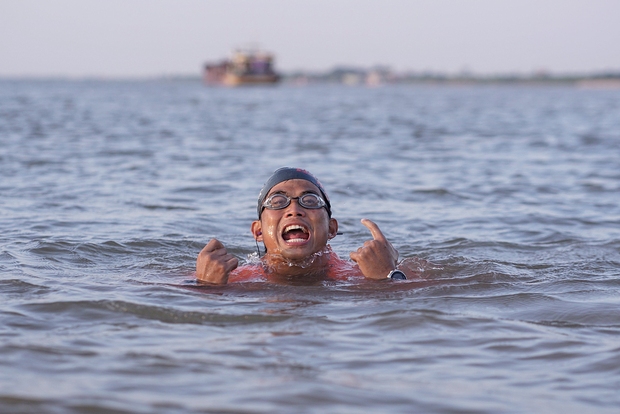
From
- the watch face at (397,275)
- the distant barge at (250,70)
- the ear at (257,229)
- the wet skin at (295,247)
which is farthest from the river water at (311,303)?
the distant barge at (250,70)

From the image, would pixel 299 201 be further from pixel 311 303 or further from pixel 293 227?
pixel 311 303

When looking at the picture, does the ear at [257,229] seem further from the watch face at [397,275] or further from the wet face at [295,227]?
the watch face at [397,275]

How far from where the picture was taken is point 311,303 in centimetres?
588

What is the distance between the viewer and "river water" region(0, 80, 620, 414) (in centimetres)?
409

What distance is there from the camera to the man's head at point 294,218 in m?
6.25

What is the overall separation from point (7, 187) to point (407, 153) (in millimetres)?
9790

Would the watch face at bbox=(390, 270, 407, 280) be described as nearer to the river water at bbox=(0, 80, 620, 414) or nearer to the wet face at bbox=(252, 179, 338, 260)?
the river water at bbox=(0, 80, 620, 414)

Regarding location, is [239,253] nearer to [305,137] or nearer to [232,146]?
[232,146]

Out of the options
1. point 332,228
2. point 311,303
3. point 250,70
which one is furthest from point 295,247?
point 250,70

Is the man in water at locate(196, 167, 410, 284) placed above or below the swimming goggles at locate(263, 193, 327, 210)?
below

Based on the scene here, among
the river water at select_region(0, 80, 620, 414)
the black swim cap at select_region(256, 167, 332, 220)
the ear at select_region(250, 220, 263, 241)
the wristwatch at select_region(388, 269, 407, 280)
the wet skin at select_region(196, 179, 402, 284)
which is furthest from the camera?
the ear at select_region(250, 220, 263, 241)

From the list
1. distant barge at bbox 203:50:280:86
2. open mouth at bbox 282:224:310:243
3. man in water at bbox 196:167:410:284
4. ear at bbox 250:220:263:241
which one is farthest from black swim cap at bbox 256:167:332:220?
distant barge at bbox 203:50:280:86

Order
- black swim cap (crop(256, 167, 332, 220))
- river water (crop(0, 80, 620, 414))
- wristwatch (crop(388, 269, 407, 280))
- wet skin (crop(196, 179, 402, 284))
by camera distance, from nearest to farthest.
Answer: river water (crop(0, 80, 620, 414)) → wet skin (crop(196, 179, 402, 284)) → wristwatch (crop(388, 269, 407, 280)) → black swim cap (crop(256, 167, 332, 220))

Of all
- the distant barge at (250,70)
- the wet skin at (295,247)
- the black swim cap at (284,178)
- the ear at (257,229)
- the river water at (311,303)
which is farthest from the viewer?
the distant barge at (250,70)
